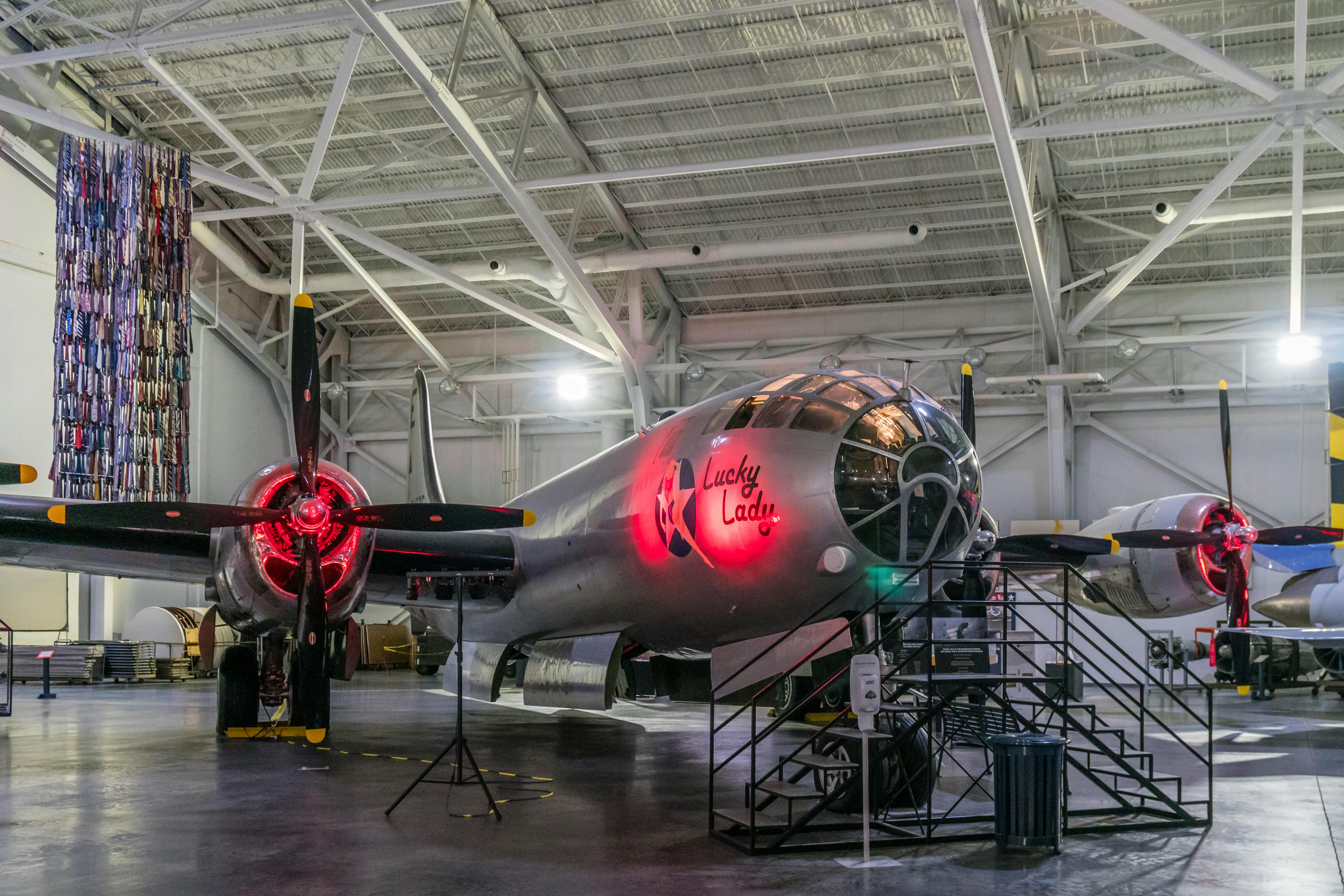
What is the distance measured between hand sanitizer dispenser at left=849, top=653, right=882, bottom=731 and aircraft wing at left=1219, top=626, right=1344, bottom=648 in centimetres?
1169

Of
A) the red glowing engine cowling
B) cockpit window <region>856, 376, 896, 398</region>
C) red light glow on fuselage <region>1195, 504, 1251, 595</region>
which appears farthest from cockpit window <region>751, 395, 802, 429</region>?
red light glow on fuselage <region>1195, 504, 1251, 595</region>

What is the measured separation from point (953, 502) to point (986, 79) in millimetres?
10859

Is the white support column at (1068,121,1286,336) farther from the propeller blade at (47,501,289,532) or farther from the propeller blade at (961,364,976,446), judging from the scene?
the propeller blade at (47,501,289,532)

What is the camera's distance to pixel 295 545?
46.4ft

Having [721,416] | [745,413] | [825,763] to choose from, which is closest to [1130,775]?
[825,763]

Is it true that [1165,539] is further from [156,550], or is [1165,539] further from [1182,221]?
[156,550]

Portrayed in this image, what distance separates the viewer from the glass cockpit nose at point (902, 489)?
10148 millimetres

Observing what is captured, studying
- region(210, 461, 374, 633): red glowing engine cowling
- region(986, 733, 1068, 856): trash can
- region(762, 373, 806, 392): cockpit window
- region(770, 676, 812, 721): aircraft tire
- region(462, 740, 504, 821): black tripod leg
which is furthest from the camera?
region(210, 461, 374, 633): red glowing engine cowling

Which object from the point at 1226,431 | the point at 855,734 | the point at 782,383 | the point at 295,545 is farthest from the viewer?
the point at 1226,431

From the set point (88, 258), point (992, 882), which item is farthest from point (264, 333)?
point (992, 882)

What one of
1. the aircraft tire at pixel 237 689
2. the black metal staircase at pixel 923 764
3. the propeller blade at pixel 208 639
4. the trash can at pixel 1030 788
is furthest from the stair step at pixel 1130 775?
the aircraft tire at pixel 237 689

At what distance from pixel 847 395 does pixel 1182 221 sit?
1529 centimetres

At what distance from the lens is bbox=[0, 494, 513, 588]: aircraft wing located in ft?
41.8

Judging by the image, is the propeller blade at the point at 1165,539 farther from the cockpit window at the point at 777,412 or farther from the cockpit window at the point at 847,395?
the cockpit window at the point at 777,412
